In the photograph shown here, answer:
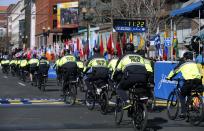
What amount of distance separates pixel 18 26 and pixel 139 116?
16229 centimetres

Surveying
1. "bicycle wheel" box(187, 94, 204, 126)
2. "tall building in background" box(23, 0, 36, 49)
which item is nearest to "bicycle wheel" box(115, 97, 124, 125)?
"bicycle wheel" box(187, 94, 204, 126)

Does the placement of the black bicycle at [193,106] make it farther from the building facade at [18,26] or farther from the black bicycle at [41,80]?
the building facade at [18,26]

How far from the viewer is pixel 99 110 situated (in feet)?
50.8

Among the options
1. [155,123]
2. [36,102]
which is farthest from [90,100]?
[155,123]

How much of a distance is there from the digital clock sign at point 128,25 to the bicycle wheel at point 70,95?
29.4ft

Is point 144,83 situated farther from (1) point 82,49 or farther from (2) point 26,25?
(2) point 26,25

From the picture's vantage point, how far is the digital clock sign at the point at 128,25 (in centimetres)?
2622

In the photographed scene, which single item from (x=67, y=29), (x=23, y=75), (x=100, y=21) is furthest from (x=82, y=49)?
(x=67, y=29)

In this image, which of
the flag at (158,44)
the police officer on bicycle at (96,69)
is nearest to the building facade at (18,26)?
the flag at (158,44)

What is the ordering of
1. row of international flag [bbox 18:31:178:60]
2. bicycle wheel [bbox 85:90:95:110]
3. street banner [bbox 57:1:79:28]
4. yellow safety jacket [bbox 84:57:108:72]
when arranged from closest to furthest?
yellow safety jacket [bbox 84:57:108:72] → bicycle wheel [bbox 85:90:95:110] → row of international flag [bbox 18:31:178:60] → street banner [bbox 57:1:79:28]

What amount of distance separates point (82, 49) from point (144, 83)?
112 feet

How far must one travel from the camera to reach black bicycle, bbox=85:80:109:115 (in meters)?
14.4

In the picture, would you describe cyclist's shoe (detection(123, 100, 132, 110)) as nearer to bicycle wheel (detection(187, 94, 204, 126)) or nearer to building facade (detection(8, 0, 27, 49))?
bicycle wheel (detection(187, 94, 204, 126))

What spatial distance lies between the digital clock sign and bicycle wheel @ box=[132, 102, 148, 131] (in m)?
15.0
